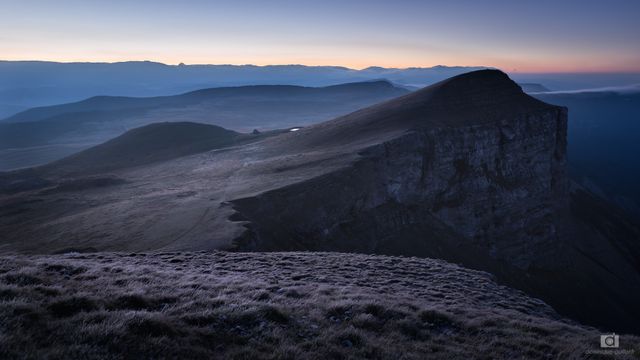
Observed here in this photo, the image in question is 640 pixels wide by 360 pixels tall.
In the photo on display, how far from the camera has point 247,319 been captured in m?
10.8

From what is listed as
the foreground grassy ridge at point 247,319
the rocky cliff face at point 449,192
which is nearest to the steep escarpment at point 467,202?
the rocky cliff face at point 449,192

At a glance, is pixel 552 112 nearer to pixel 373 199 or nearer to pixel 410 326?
pixel 373 199

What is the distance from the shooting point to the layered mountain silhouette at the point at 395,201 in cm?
3644

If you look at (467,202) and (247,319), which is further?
(467,202)

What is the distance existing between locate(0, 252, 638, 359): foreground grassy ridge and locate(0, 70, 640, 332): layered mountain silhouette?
1423 cm

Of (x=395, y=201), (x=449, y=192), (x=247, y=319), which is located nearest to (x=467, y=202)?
(x=449, y=192)

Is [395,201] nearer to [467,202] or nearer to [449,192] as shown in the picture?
[449,192]

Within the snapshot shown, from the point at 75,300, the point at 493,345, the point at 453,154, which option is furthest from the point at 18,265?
the point at 453,154

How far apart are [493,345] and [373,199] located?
1363 inches

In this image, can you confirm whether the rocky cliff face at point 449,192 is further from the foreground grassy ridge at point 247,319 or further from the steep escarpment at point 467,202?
the foreground grassy ridge at point 247,319

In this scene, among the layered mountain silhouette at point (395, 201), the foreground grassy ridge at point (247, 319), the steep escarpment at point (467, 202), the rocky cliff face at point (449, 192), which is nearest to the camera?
the foreground grassy ridge at point (247, 319)

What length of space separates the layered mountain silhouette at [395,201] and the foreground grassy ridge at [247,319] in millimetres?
14225

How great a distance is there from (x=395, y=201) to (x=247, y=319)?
3953cm

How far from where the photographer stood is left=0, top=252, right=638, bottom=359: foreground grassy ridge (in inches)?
328
